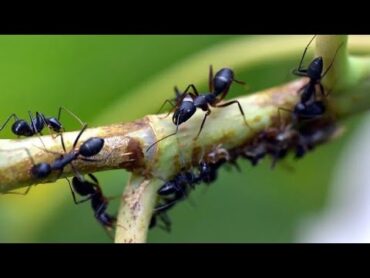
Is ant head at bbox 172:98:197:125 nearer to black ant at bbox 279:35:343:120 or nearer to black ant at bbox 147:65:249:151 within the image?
black ant at bbox 147:65:249:151

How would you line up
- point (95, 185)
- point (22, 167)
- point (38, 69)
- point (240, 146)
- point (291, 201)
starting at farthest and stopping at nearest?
1. point (291, 201)
2. point (38, 69)
3. point (95, 185)
4. point (240, 146)
5. point (22, 167)

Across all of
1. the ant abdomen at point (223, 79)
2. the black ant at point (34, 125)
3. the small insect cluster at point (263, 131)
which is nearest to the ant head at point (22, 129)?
the black ant at point (34, 125)

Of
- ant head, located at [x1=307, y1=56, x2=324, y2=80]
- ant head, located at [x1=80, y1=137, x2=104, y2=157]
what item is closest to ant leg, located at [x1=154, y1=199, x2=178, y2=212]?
ant head, located at [x1=307, y1=56, x2=324, y2=80]

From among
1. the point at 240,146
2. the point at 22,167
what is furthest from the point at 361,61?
the point at 22,167

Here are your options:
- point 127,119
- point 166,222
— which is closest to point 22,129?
point 127,119

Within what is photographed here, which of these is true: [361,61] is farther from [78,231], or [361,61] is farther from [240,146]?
[78,231]

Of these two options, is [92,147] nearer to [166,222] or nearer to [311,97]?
[311,97]
